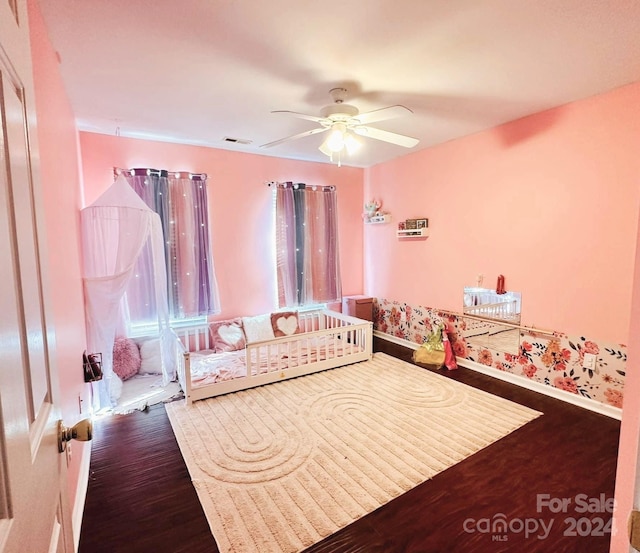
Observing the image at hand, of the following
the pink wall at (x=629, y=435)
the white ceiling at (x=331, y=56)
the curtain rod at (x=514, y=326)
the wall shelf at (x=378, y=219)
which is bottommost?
the curtain rod at (x=514, y=326)

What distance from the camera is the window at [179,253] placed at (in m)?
3.47

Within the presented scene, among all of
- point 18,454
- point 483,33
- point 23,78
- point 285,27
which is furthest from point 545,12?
point 18,454

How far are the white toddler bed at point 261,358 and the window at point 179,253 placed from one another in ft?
1.15

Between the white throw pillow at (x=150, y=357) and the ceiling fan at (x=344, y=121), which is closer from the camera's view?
the ceiling fan at (x=344, y=121)

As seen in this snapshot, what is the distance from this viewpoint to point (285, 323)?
4.21 m

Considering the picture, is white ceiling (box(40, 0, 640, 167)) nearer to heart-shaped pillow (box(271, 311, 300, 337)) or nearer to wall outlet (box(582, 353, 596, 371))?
wall outlet (box(582, 353, 596, 371))

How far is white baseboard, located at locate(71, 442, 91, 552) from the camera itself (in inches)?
66.1

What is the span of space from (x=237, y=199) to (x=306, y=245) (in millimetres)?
1057

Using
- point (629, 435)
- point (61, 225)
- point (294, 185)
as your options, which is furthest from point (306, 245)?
point (629, 435)

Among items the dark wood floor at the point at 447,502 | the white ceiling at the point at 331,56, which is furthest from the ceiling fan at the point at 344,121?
the dark wood floor at the point at 447,502

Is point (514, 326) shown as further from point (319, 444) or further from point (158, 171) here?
point (158, 171)

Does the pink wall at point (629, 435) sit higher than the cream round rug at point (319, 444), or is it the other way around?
the pink wall at point (629, 435)

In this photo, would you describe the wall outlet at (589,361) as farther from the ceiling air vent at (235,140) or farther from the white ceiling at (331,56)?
the ceiling air vent at (235,140)

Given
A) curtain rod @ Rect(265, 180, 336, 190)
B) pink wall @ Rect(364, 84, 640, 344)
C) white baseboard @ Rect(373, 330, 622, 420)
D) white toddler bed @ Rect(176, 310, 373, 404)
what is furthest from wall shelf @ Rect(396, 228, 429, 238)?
white baseboard @ Rect(373, 330, 622, 420)
